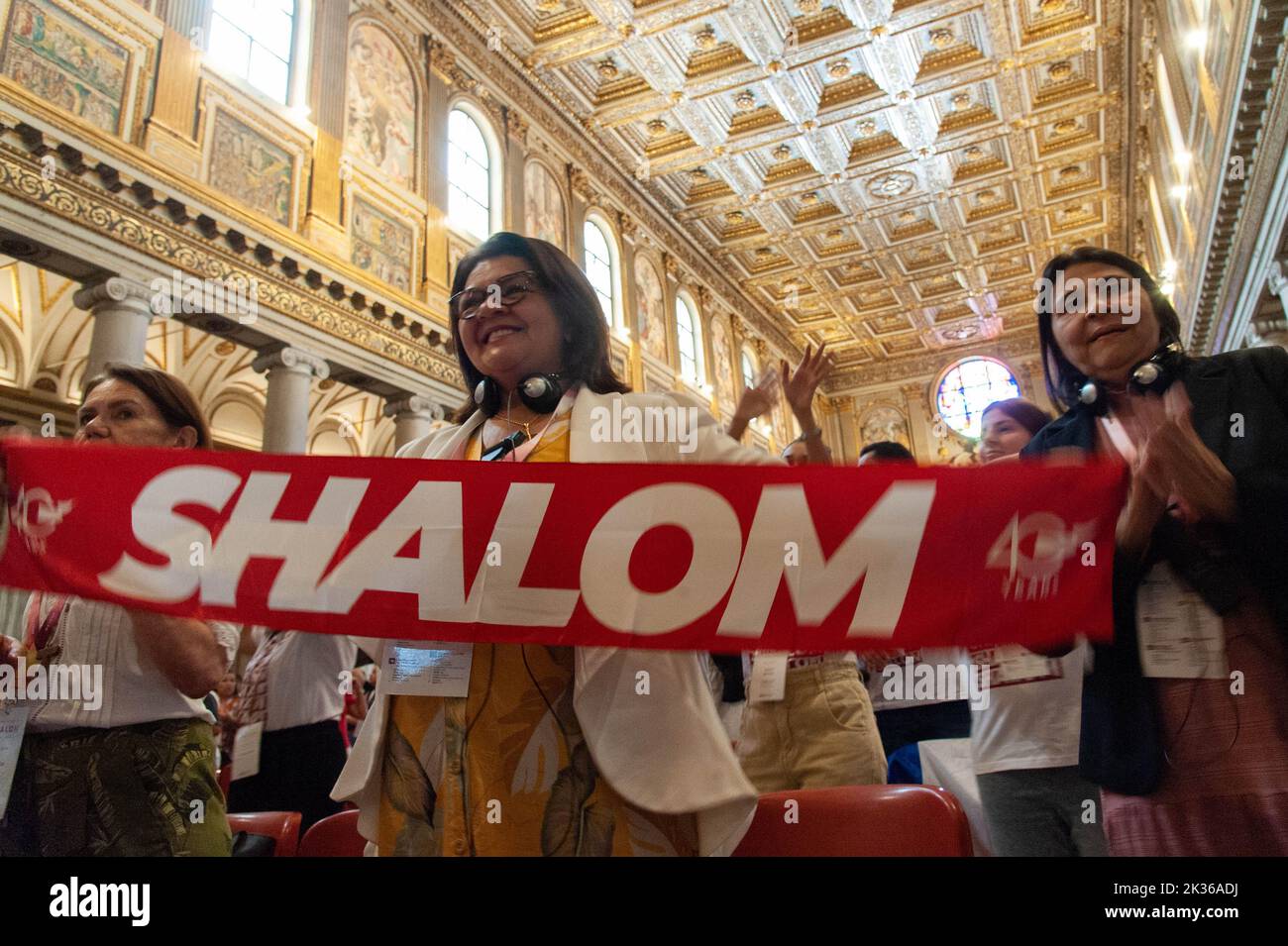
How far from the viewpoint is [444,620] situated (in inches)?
59.2

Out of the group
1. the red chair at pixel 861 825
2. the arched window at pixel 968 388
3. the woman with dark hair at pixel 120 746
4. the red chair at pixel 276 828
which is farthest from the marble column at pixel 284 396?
the arched window at pixel 968 388

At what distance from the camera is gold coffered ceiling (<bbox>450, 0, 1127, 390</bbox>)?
1253 cm

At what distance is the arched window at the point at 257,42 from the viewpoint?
8172 mm

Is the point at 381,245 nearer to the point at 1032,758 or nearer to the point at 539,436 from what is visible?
the point at 539,436

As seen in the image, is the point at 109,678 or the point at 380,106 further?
the point at 380,106

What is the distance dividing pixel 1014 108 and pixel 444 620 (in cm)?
1650

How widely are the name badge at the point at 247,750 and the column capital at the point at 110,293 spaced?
4721 millimetres

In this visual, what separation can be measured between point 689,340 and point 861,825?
16.5 metres

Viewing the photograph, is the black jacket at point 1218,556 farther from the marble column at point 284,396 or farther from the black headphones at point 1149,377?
the marble column at point 284,396

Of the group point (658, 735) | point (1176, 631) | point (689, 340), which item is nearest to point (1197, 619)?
point (1176, 631)

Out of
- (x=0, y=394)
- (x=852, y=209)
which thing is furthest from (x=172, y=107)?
(x=852, y=209)

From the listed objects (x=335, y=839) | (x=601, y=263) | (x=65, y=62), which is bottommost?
Result: (x=335, y=839)

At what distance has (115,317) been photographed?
6773 mm
